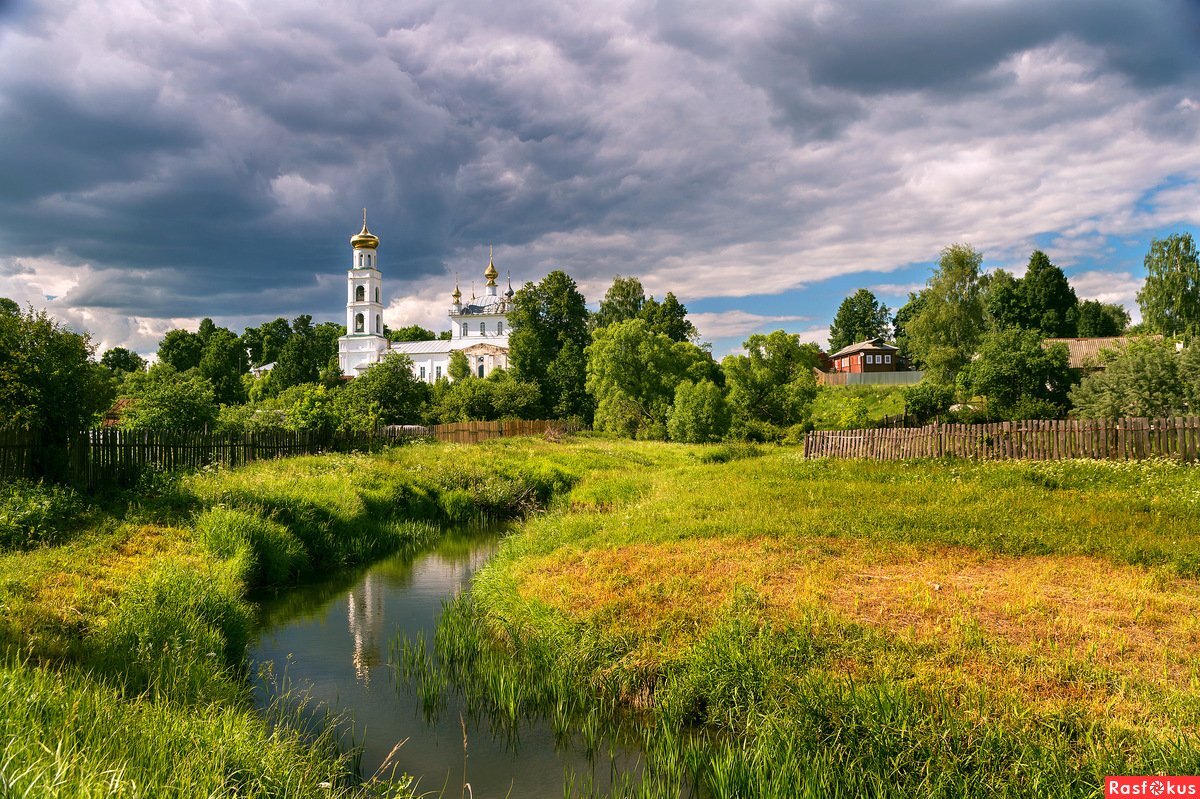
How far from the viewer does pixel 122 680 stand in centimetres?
624

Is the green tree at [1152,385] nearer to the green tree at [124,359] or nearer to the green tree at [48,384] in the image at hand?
the green tree at [48,384]

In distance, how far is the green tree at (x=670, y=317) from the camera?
232ft

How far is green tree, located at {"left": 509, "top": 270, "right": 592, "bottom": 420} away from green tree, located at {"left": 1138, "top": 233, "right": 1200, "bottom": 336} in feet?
145

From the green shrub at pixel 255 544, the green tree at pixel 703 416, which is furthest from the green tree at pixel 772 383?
the green shrub at pixel 255 544

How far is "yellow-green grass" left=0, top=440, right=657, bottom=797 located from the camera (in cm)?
428

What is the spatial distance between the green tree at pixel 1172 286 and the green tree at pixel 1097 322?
25.6 metres

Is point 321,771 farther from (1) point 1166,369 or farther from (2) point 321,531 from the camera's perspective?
(1) point 1166,369

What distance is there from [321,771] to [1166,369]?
34386 millimetres

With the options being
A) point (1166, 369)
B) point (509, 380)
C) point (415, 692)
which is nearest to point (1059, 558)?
point (415, 692)

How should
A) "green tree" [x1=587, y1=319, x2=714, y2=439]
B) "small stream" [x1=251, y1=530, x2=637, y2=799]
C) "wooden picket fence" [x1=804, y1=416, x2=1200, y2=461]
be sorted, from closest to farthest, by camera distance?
"small stream" [x1=251, y1=530, x2=637, y2=799] → "wooden picket fence" [x1=804, y1=416, x2=1200, y2=461] → "green tree" [x1=587, y1=319, x2=714, y2=439]

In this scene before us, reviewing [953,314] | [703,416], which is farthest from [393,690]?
[953,314]

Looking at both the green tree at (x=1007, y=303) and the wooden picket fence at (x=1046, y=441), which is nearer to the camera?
the wooden picket fence at (x=1046, y=441)

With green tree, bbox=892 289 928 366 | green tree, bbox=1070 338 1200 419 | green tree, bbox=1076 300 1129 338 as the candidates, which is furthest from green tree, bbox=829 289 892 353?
green tree, bbox=1070 338 1200 419

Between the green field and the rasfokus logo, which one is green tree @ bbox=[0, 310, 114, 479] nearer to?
the green field
